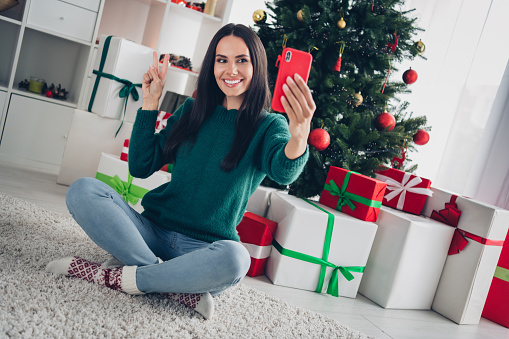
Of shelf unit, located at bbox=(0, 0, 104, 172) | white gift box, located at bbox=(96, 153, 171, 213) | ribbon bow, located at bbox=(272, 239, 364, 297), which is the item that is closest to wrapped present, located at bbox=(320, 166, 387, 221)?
ribbon bow, located at bbox=(272, 239, 364, 297)

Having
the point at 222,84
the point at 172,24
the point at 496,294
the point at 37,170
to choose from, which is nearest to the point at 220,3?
the point at 172,24

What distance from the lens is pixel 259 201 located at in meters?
1.90

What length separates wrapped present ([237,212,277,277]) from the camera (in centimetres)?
166

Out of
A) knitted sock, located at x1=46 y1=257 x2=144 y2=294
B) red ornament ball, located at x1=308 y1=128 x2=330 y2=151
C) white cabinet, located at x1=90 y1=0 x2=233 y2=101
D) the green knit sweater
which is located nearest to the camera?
knitted sock, located at x1=46 y1=257 x2=144 y2=294

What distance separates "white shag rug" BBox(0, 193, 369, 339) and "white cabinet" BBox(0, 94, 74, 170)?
95cm

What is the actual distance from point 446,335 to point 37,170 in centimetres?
205

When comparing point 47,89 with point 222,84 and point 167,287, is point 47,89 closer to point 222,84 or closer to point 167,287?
point 222,84

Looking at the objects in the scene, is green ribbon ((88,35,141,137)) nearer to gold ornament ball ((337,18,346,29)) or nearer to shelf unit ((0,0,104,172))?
shelf unit ((0,0,104,172))

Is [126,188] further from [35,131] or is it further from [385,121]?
[385,121]

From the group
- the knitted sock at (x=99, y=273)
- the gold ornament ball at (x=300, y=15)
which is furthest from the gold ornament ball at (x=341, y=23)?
the knitted sock at (x=99, y=273)

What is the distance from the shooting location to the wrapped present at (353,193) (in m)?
1.74

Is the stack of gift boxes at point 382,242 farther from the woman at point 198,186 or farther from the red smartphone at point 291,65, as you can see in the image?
the red smartphone at point 291,65

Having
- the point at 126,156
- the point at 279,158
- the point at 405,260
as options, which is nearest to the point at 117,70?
the point at 126,156

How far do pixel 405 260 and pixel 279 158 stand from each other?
83 centimetres
